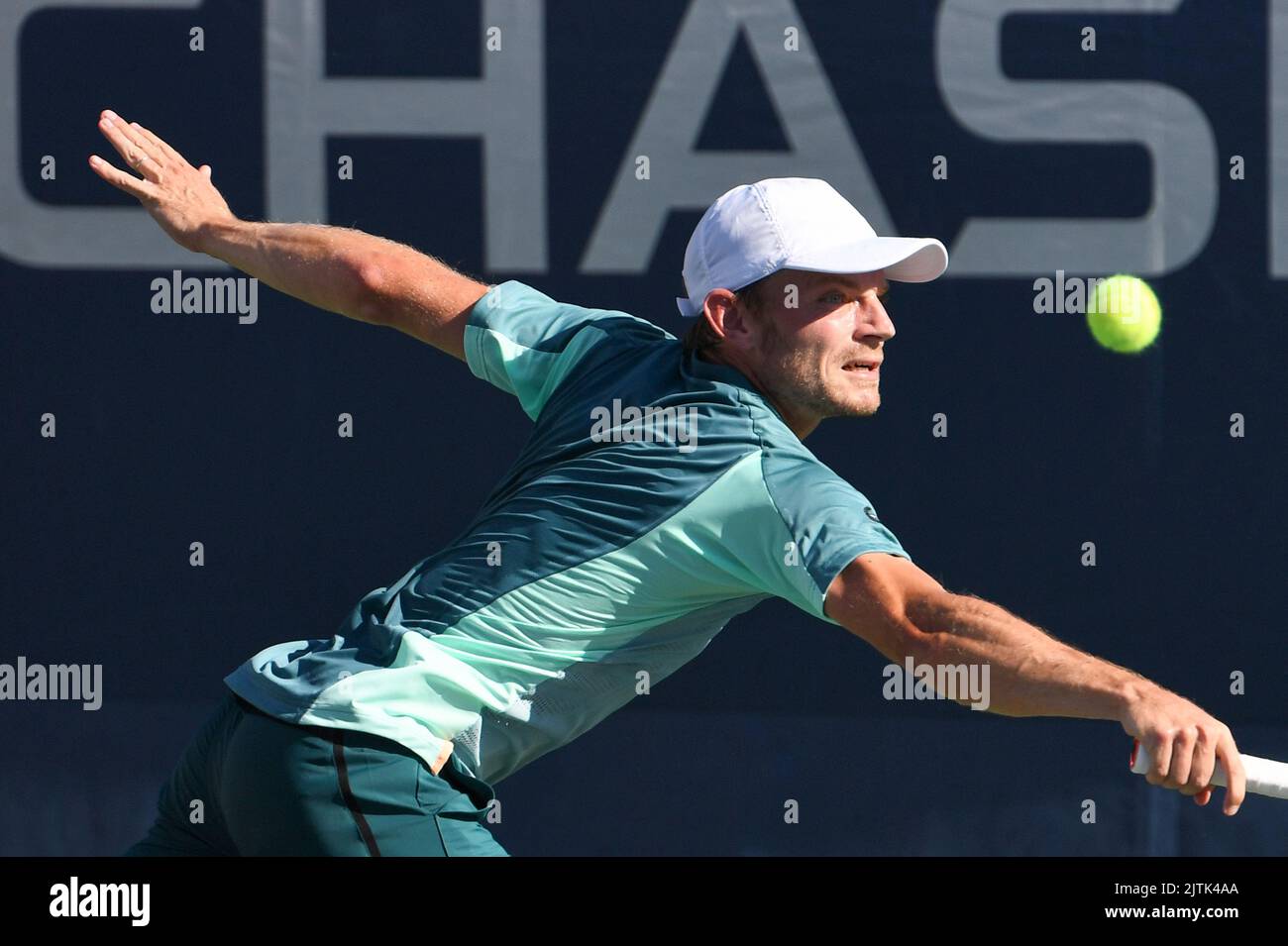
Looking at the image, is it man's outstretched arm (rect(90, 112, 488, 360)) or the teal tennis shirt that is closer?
the teal tennis shirt

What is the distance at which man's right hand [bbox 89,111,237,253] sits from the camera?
294cm

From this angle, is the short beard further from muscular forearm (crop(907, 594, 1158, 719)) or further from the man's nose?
muscular forearm (crop(907, 594, 1158, 719))

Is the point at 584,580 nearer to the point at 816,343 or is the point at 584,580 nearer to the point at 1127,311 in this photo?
the point at 816,343

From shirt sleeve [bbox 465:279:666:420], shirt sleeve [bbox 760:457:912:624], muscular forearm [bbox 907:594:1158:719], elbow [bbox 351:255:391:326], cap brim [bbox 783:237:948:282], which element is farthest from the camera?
elbow [bbox 351:255:391:326]

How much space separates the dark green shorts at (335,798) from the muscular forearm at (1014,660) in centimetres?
62

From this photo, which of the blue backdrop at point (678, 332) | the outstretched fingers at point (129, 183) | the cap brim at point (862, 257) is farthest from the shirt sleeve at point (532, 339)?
the blue backdrop at point (678, 332)

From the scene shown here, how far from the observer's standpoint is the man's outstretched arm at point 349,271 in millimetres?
2795

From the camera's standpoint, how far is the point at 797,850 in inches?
162

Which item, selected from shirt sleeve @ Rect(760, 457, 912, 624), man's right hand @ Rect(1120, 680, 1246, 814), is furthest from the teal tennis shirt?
man's right hand @ Rect(1120, 680, 1246, 814)

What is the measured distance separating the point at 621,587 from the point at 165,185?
1152 mm

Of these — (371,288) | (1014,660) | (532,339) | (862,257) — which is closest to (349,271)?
(371,288)

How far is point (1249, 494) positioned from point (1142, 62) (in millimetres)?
973

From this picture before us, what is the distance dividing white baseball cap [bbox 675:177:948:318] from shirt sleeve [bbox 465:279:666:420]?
15 cm

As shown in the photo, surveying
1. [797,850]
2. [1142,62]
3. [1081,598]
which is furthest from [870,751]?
[1142,62]
